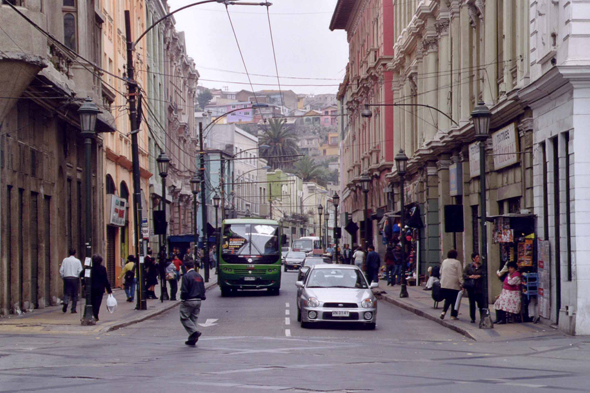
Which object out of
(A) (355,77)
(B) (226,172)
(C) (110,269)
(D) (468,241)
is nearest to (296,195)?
(B) (226,172)

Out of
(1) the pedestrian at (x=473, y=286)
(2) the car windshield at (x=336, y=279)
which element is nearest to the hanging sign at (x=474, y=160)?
(1) the pedestrian at (x=473, y=286)

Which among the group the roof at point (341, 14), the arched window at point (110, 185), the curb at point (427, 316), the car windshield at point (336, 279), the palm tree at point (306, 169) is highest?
the roof at point (341, 14)

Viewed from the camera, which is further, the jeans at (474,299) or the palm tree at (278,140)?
the palm tree at (278,140)

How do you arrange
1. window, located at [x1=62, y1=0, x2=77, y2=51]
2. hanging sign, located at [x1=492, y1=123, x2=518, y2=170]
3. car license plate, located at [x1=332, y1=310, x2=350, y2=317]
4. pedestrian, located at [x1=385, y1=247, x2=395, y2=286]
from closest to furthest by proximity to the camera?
car license plate, located at [x1=332, y1=310, x2=350, y2=317]
hanging sign, located at [x1=492, y1=123, x2=518, y2=170]
window, located at [x1=62, y1=0, x2=77, y2=51]
pedestrian, located at [x1=385, y1=247, x2=395, y2=286]

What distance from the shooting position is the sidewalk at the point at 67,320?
20984 mm

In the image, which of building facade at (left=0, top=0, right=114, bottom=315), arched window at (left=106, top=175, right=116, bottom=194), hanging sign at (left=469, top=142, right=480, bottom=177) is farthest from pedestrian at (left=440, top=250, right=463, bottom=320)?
arched window at (left=106, top=175, right=116, bottom=194)

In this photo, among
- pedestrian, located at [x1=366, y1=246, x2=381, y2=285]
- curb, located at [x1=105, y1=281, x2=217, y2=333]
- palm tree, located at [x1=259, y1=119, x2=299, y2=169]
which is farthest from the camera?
palm tree, located at [x1=259, y1=119, x2=299, y2=169]

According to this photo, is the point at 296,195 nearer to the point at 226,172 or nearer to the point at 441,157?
Answer: the point at 226,172

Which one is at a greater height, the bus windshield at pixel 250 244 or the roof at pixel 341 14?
the roof at pixel 341 14

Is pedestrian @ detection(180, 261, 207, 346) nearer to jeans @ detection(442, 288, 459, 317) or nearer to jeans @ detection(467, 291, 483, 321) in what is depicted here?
jeans @ detection(467, 291, 483, 321)

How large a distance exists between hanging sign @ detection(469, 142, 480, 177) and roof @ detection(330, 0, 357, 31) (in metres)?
36.2

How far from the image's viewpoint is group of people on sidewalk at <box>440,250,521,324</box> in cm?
2150

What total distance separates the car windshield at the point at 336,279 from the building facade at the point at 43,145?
6.01 m

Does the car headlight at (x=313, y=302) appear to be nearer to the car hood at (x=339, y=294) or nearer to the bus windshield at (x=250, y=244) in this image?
the car hood at (x=339, y=294)
